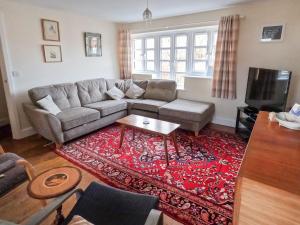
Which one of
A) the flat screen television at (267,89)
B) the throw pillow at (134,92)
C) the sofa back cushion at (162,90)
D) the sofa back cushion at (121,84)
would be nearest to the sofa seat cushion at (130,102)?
the throw pillow at (134,92)

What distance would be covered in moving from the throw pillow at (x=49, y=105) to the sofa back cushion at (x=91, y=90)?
2.38 feet

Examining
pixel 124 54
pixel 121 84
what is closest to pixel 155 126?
pixel 121 84

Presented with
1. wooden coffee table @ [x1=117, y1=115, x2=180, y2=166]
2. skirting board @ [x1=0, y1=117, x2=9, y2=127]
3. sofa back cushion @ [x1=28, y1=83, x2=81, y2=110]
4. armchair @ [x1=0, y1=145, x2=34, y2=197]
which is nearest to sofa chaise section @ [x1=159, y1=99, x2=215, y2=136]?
wooden coffee table @ [x1=117, y1=115, x2=180, y2=166]

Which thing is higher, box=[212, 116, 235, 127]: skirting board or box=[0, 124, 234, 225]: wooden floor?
box=[212, 116, 235, 127]: skirting board

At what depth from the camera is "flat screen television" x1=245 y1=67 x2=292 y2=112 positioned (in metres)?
2.82

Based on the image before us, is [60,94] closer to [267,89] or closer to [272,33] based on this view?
[267,89]

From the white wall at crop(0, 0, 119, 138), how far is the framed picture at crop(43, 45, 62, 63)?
0.08 m

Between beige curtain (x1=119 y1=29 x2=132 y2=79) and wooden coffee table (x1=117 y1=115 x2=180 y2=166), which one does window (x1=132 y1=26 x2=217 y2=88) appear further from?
wooden coffee table (x1=117 y1=115 x2=180 y2=166)

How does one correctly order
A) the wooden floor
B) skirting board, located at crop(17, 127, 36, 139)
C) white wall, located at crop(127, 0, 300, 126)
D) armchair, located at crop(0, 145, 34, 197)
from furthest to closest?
skirting board, located at crop(17, 127, 36, 139) → white wall, located at crop(127, 0, 300, 126) → the wooden floor → armchair, located at crop(0, 145, 34, 197)

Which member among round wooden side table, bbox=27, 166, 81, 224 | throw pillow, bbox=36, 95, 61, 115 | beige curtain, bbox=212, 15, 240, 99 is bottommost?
round wooden side table, bbox=27, 166, 81, 224

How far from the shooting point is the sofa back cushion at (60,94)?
320 centimetres

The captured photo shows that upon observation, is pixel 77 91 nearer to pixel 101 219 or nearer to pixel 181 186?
pixel 181 186

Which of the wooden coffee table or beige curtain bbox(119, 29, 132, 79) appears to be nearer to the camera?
the wooden coffee table

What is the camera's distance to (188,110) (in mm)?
3428
